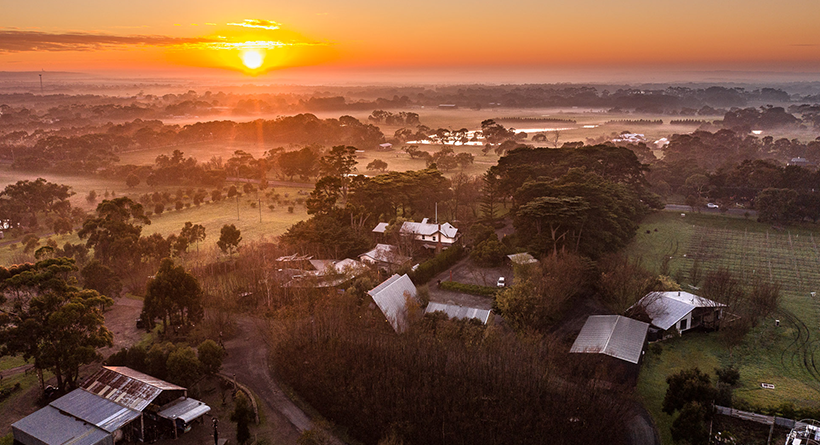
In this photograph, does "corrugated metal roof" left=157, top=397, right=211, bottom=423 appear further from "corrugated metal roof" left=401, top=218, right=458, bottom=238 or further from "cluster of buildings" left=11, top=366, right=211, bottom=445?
"corrugated metal roof" left=401, top=218, right=458, bottom=238

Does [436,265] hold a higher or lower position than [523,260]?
lower

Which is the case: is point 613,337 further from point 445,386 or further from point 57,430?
point 57,430

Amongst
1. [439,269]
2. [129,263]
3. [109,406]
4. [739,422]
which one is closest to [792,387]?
[739,422]

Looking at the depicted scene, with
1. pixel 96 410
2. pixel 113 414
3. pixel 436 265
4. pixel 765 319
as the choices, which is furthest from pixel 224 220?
pixel 765 319

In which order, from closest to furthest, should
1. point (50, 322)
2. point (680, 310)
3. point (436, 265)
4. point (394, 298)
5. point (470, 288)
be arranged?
point (50, 322) → point (680, 310) → point (394, 298) → point (470, 288) → point (436, 265)

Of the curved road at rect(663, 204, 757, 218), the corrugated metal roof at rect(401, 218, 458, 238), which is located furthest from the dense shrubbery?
the curved road at rect(663, 204, 757, 218)

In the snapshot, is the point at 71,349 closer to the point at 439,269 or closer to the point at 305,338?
the point at 305,338

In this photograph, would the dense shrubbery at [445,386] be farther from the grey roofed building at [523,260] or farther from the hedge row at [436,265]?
the hedge row at [436,265]
